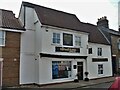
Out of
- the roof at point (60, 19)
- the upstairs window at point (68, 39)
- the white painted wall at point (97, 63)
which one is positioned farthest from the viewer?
the white painted wall at point (97, 63)

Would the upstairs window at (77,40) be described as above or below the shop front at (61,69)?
above

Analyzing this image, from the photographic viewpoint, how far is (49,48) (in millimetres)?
17656

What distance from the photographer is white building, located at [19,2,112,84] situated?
Result: 681 inches

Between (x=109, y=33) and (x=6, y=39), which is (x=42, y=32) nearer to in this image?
(x=6, y=39)

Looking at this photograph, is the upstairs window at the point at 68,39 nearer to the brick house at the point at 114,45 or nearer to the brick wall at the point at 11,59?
the brick wall at the point at 11,59

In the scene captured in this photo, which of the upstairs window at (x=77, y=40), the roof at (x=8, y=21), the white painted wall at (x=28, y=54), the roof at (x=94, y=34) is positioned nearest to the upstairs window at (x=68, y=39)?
the upstairs window at (x=77, y=40)

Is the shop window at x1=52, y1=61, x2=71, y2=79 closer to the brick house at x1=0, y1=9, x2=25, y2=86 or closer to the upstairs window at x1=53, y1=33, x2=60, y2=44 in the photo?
the upstairs window at x1=53, y1=33, x2=60, y2=44

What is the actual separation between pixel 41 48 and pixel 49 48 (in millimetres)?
892

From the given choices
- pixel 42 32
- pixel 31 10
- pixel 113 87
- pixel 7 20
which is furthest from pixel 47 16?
pixel 113 87

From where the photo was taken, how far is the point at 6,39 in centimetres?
1625

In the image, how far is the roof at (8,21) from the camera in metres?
16.7

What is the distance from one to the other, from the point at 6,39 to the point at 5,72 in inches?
119

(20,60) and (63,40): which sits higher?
(63,40)

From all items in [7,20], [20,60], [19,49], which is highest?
[7,20]
